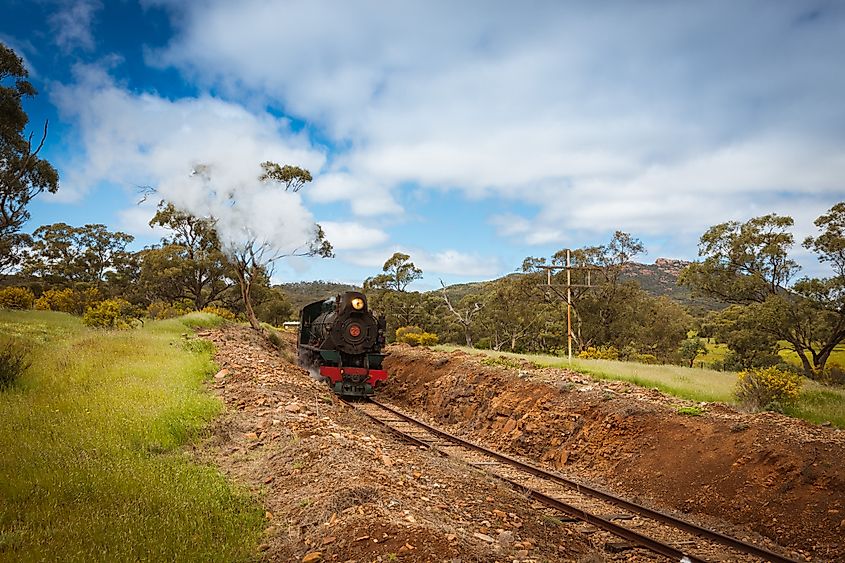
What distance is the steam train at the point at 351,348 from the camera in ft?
63.1

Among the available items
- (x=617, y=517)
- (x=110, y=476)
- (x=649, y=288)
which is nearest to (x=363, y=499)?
(x=110, y=476)

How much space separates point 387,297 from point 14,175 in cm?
2855

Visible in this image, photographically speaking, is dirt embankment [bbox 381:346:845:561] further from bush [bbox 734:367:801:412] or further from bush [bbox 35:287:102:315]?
bush [bbox 35:287:102:315]

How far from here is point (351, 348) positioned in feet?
64.3

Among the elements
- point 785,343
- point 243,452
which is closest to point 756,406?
point 243,452

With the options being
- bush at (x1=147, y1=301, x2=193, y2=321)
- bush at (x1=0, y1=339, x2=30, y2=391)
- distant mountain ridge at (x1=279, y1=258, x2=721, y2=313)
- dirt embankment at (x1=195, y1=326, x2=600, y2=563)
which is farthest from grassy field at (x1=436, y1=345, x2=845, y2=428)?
distant mountain ridge at (x1=279, y1=258, x2=721, y2=313)

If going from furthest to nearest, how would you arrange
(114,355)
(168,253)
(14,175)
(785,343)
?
(168,253) < (785,343) < (14,175) < (114,355)

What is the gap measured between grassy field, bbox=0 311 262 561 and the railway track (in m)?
5.01

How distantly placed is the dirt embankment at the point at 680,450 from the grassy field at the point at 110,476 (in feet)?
24.2

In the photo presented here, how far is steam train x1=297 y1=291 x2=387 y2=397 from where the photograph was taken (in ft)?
63.1

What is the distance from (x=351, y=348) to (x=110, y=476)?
518 inches

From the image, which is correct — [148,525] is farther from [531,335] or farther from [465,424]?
[531,335]

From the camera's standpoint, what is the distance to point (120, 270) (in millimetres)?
49875

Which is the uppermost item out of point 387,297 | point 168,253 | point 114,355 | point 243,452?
point 168,253
